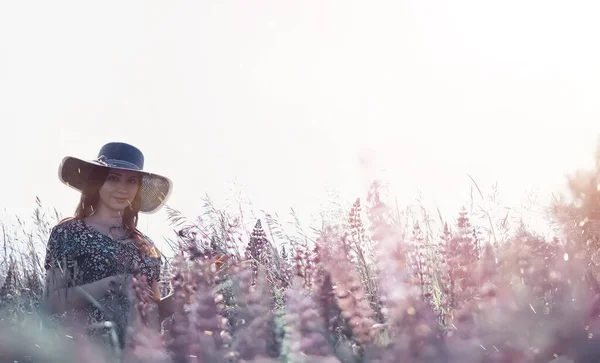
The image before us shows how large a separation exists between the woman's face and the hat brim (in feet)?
0.27

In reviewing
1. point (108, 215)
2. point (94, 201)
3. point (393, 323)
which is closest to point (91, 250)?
point (108, 215)

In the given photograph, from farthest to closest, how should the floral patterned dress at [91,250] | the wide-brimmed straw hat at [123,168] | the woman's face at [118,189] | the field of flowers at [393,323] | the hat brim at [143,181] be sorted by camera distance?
the hat brim at [143,181] < the wide-brimmed straw hat at [123,168] < the woman's face at [118,189] < the floral patterned dress at [91,250] < the field of flowers at [393,323]

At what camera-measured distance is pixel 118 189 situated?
164 inches

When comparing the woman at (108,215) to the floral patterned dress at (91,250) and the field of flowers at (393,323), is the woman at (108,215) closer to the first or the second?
the floral patterned dress at (91,250)

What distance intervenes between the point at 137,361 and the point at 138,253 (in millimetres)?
3185

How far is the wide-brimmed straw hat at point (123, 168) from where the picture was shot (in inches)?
166

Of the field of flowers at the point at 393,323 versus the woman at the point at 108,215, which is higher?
the woman at the point at 108,215

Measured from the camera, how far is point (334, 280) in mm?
928

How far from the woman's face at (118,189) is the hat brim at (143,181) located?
0.08 meters

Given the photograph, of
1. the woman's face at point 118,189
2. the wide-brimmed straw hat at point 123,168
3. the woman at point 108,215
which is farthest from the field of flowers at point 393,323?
the wide-brimmed straw hat at point 123,168

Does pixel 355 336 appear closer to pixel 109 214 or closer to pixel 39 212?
pixel 109 214

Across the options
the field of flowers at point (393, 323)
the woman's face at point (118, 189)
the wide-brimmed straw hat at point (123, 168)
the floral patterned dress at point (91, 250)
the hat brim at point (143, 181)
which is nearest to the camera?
the field of flowers at point (393, 323)

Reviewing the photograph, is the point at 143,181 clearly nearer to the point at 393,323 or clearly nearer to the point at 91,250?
the point at 91,250

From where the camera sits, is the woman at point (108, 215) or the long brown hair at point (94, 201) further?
the long brown hair at point (94, 201)
